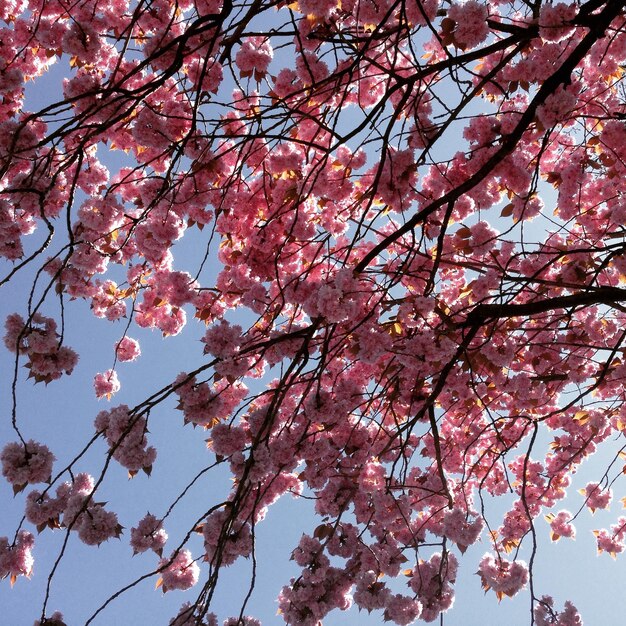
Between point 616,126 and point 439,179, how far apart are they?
1.14 metres

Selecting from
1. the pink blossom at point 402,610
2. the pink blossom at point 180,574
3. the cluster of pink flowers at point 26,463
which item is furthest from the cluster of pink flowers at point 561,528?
the cluster of pink flowers at point 26,463

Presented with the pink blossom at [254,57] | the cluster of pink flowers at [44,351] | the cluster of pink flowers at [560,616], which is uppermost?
the pink blossom at [254,57]

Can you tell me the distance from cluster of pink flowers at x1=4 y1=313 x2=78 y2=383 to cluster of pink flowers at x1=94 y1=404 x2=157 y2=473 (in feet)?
1.00

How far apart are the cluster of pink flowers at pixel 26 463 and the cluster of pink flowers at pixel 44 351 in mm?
333

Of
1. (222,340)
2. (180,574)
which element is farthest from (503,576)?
(222,340)

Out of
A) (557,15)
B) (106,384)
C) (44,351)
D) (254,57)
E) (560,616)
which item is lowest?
(560,616)

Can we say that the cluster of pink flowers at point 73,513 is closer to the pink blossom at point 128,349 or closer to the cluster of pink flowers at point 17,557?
the cluster of pink flowers at point 17,557

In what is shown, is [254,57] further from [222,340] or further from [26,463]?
[26,463]

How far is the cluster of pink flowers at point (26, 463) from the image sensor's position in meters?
2.72

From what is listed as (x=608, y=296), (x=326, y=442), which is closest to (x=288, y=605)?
(x=326, y=442)

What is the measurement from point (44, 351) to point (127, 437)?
57cm

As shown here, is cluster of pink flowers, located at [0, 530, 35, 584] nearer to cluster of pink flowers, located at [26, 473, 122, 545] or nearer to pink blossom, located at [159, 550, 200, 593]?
cluster of pink flowers, located at [26, 473, 122, 545]

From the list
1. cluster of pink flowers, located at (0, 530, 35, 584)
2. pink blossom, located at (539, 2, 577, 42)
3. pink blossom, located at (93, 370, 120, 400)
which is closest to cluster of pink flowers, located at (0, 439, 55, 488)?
cluster of pink flowers, located at (0, 530, 35, 584)

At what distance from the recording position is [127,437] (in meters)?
2.85
